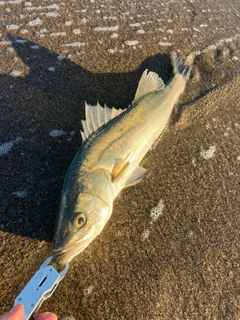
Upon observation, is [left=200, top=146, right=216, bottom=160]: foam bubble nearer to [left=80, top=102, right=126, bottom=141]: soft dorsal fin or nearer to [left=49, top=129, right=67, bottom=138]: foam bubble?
[left=80, top=102, right=126, bottom=141]: soft dorsal fin

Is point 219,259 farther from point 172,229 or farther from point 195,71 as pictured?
point 195,71

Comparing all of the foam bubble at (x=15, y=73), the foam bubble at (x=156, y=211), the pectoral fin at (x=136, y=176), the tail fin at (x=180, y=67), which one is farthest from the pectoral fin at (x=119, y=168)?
the foam bubble at (x=15, y=73)

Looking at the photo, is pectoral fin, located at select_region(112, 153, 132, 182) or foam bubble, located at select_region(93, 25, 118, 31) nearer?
pectoral fin, located at select_region(112, 153, 132, 182)

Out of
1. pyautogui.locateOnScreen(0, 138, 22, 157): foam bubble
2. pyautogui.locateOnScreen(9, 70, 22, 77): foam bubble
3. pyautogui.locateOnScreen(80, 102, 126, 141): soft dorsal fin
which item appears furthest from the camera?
pyautogui.locateOnScreen(9, 70, 22, 77): foam bubble

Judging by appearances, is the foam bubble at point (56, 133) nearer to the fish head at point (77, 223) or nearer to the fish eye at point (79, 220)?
the fish head at point (77, 223)

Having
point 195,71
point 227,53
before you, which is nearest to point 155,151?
point 195,71

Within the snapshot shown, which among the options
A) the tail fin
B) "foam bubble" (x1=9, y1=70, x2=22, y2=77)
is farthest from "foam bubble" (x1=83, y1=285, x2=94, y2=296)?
the tail fin

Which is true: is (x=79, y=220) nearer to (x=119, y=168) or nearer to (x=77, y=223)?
(x=77, y=223)
